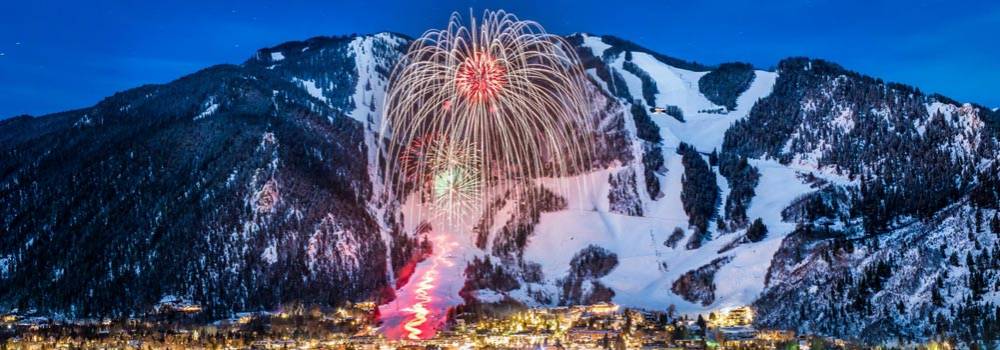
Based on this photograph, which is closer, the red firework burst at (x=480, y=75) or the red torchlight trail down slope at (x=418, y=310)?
the red firework burst at (x=480, y=75)

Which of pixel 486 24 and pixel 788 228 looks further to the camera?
pixel 788 228

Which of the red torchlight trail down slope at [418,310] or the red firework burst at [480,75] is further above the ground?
the red firework burst at [480,75]

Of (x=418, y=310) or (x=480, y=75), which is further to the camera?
(x=418, y=310)

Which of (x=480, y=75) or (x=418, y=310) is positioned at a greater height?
(x=480, y=75)

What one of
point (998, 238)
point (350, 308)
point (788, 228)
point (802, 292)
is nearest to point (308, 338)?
point (350, 308)

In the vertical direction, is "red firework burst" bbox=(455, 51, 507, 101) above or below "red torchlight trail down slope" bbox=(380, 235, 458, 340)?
above

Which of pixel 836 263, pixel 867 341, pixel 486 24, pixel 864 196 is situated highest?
pixel 486 24

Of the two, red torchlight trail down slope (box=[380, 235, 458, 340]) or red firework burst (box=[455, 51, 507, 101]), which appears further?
red torchlight trail down slope (box=[380, 235, 458, 340])

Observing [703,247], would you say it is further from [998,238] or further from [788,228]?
[998,238]
